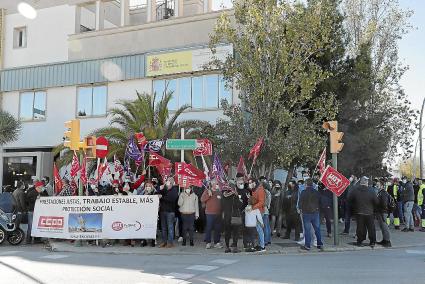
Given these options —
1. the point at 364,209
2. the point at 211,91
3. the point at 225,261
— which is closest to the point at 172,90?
the point at 211,91

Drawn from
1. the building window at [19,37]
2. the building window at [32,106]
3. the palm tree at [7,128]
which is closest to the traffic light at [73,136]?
the palm tree at [7,128]

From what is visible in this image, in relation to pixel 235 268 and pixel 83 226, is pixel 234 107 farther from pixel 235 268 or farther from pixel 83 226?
pixel 235 268

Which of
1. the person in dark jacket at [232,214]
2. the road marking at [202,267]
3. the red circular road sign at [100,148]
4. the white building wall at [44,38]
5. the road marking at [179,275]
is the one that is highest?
the white building wall at [44,38]

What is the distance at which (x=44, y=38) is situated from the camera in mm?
27578

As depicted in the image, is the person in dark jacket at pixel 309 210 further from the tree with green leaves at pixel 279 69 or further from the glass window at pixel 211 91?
the glass window at pixel 211 91

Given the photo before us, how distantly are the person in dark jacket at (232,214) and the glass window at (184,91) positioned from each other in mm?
10302

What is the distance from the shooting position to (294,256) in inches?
492

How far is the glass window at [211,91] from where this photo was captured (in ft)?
73.4

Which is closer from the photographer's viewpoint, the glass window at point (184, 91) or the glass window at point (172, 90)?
the glass window at point (184, 91)

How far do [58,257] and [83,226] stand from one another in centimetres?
203

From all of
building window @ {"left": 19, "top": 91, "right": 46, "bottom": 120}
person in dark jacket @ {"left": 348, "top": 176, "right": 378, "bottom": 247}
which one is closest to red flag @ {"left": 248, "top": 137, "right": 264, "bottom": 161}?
person in dark jacket @ {"left": 348, "top": 176, "right": 378, "bottom": 247}

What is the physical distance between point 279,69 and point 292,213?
16.1ft

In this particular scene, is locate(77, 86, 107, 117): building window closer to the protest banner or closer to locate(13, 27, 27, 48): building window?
locate(13, 27, 27, 48): building window

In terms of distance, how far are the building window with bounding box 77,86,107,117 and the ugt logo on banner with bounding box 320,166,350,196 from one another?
14.0 meters
